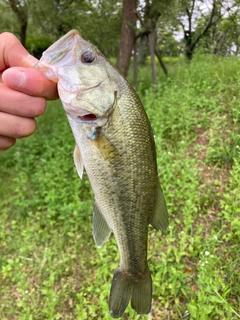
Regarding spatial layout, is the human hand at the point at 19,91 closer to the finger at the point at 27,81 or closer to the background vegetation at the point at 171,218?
the finger at the point at 27,81

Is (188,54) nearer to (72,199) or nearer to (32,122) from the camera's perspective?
(72,199)

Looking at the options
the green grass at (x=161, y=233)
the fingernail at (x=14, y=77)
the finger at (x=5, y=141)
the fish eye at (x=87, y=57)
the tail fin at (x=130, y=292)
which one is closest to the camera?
the fingernail at (x=14, y=77)

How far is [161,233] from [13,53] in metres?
2.56

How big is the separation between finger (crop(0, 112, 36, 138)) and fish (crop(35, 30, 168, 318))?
214mm

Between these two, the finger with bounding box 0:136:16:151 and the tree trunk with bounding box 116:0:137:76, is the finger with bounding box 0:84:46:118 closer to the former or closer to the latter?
the finger with bounding box 0:136:16:151

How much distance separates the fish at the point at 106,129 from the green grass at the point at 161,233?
1.01 meters

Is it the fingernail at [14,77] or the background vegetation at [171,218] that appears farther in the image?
the background vegetation at [171,218]

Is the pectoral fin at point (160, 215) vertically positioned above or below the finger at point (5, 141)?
below

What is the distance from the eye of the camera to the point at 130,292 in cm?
180

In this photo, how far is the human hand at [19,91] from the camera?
1.41m

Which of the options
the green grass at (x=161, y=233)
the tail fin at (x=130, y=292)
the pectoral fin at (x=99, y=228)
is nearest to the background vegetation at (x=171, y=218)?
the green grass at (x=161, y=233)

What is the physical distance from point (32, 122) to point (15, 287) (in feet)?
8.68

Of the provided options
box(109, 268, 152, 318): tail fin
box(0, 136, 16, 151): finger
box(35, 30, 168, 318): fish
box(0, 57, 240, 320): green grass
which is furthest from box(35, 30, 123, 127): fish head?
box(0, 57, 240, 320): green grass

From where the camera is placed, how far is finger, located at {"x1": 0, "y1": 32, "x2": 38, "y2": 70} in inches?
61.8
